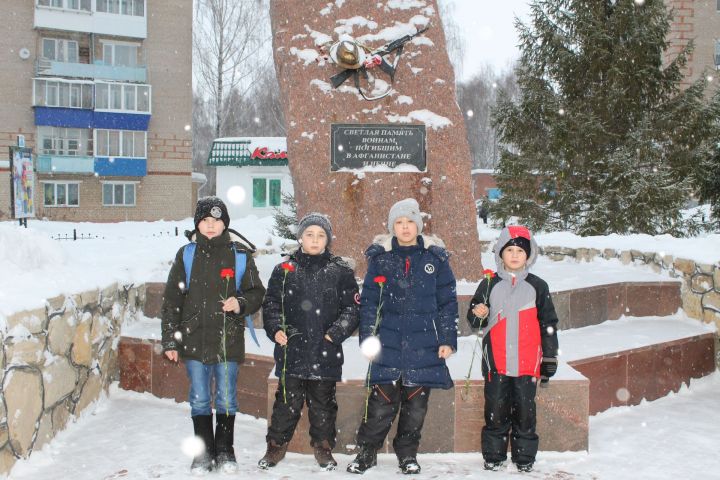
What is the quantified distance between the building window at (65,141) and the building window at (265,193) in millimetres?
6498

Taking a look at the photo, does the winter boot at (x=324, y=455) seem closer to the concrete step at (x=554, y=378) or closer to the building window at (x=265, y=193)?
the concrete step at (x=554, y=378)

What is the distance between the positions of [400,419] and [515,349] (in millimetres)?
758

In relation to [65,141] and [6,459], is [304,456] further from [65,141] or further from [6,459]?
[65,141]

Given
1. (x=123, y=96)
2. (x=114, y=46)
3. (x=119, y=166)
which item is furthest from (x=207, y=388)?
(x=114, y=46)

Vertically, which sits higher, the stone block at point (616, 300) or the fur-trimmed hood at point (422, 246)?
the fur-trimmed hood at point (422, 246)

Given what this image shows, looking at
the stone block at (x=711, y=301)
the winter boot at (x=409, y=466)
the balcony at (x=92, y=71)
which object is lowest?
the winter boot at (x=409, y=466)

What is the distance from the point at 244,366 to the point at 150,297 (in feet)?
5.34

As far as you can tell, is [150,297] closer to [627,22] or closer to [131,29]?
[627,22]

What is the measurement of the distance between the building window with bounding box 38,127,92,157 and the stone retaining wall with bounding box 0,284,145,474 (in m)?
21.8

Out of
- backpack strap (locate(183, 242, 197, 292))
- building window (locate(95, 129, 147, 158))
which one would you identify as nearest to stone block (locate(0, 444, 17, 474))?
backpack strap (locate(183, 242, 197, 292))

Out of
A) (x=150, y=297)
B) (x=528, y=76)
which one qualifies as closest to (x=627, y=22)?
(x=528, y=76)

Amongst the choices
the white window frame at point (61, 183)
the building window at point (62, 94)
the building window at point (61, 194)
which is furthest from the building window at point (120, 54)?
the building window at point (61, 194)

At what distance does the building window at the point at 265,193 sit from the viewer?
86.4ft

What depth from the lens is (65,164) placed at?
78.7ft
